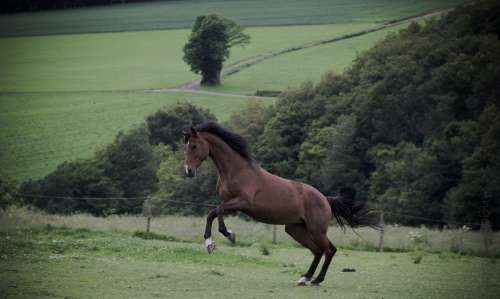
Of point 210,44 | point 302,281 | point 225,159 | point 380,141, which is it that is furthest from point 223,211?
point 210,44

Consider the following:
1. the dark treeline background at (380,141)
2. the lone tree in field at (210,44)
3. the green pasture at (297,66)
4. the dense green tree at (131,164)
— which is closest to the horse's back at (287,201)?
the dark treeline background at (380,141)

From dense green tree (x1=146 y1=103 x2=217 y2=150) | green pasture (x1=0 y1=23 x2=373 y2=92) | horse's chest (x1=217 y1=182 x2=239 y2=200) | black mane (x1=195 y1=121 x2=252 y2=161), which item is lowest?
dense green tree (x1=146 y1=103 x2=217 y2=150)

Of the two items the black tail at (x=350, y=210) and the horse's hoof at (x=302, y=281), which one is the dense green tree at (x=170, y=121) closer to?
the black tail at (x=350, y=210)

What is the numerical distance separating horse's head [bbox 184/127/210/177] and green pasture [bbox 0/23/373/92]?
3284 inches

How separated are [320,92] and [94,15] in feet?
133

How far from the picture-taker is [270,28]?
4208 inches

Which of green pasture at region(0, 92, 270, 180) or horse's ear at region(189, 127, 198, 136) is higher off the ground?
horse's ear at region(189, 127, 198, 136)

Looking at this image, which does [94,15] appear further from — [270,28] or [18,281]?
[18,281]

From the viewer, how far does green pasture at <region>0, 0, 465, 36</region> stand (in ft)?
312

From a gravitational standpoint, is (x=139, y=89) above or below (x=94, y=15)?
below

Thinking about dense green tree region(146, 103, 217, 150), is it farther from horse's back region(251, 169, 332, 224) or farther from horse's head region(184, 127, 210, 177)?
horse's head region(184, 127, 210, 177)

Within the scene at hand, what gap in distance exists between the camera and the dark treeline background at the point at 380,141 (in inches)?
1991

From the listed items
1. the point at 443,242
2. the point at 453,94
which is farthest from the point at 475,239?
the point at 453,94

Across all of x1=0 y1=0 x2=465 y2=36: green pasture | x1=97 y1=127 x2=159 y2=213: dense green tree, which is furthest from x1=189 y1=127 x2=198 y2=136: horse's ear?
x1=0 y1=0 x2=465 y2=36: green pasture
